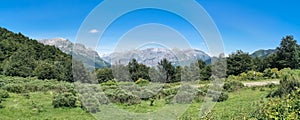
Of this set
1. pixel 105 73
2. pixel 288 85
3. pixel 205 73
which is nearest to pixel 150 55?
pixel 288 85

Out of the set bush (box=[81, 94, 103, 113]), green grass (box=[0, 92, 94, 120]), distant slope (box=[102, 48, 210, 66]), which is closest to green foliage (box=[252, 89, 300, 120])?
distant slope (box=[102, 48, 210, 66])

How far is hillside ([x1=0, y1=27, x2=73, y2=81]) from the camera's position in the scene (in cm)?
4528

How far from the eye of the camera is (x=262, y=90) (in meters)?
23.9

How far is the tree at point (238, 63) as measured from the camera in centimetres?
4391

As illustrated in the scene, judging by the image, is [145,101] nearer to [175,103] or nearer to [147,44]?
[175,103]

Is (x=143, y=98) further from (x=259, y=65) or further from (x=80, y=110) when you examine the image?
(x=259, y=65)

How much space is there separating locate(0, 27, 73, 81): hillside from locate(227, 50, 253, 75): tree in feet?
71.4

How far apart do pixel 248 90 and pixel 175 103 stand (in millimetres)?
8685

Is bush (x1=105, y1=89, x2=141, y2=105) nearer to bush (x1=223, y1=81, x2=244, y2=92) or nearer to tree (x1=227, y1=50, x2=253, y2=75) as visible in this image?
bush (x1=223, y1=81, x2=244, y2=92)

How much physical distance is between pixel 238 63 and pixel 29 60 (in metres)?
31.5

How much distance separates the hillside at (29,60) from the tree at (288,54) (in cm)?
2878

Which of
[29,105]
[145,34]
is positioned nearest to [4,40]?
[29,105]

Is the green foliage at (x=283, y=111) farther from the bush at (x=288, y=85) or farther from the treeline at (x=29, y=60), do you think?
the treeline at (x=29, y=60)

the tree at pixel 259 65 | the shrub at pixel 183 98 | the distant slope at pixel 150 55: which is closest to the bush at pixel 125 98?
the shrub at pixel 183 98
